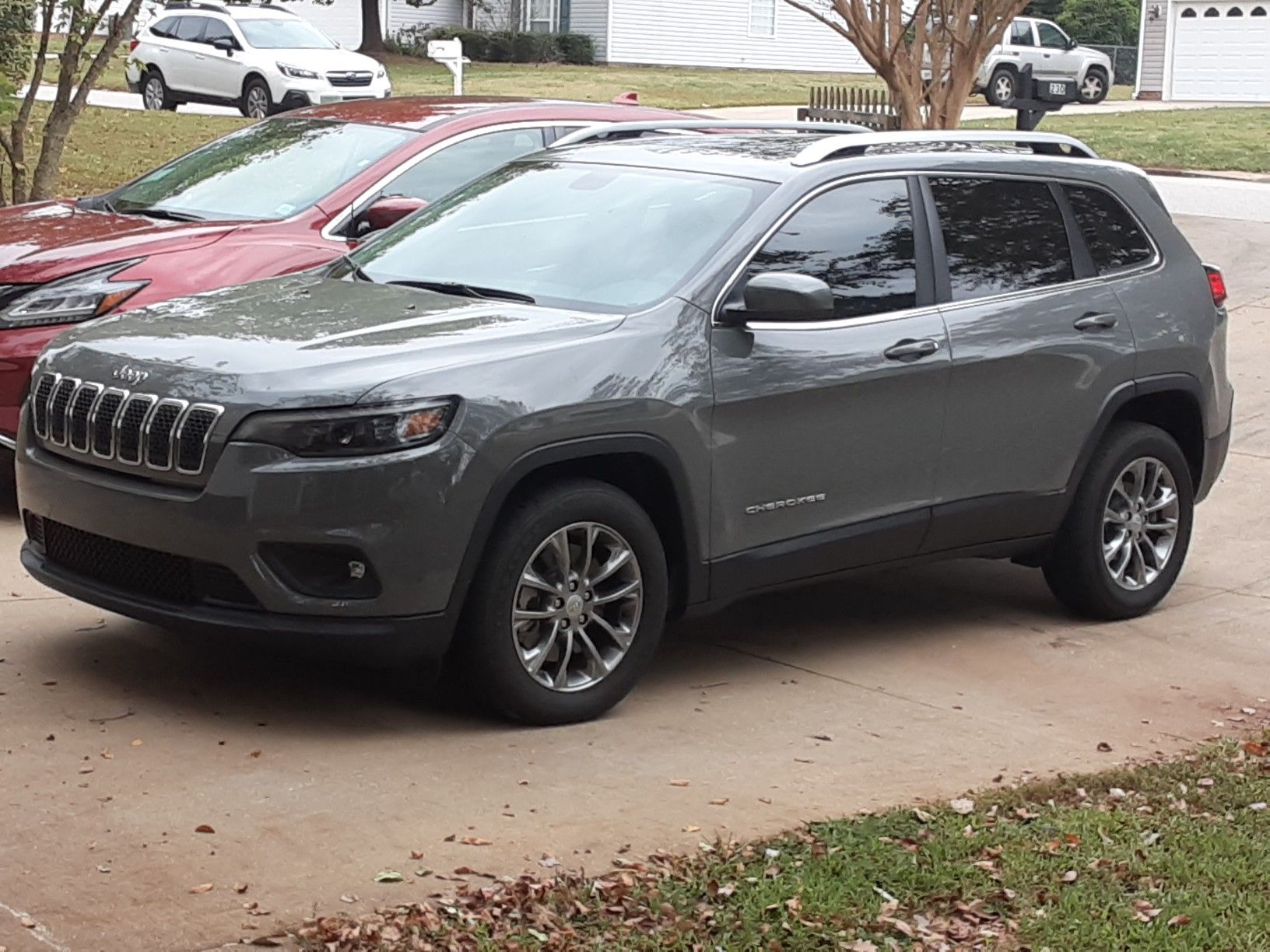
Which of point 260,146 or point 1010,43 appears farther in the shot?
point 1010,43

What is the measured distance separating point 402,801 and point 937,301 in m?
2.81

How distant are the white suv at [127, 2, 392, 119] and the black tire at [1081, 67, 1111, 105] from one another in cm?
1827

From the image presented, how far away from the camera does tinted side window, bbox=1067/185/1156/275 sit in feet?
25.4

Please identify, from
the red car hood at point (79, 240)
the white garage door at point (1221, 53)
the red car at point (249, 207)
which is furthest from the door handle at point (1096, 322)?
the white garage door at point (1221, 53)

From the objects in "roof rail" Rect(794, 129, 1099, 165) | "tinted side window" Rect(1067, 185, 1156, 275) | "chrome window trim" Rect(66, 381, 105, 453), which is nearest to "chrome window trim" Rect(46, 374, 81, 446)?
"chrome window trim" Rect(66, 381, 105, 453)

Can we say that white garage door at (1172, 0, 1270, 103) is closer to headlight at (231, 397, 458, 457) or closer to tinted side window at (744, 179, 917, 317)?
tinted side window at (744, 179, 917, 317)

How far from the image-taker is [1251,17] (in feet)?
144

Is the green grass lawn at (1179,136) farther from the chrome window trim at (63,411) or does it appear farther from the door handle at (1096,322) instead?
the chrome window trim at (63,411)

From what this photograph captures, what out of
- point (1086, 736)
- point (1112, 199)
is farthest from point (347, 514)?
point (1112, 199)

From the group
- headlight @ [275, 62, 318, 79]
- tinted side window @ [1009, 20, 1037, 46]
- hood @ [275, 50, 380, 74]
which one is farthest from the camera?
tinted side window @ [1009, 20, 1037, 46]

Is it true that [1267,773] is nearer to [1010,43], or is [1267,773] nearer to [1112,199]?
[1112,199]

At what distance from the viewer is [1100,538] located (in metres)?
7.70


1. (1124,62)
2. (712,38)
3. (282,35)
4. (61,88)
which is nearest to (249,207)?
(61,88)

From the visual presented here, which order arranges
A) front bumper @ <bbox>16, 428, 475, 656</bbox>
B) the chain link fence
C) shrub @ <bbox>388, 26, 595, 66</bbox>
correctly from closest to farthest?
front bumper @ <bbox>16, 428, 475, 656</bbox> < shrub @ <bbox>388, 26, 595, 66</bbox> < the chain link fence
